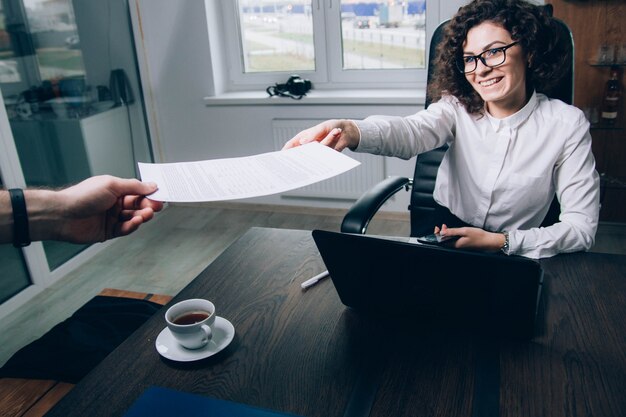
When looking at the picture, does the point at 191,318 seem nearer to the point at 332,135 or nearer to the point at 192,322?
the point at 192,322

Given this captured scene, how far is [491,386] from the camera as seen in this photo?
2.66 ft

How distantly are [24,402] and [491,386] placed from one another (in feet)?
3.18

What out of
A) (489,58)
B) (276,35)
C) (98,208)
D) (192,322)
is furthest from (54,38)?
(192,322)

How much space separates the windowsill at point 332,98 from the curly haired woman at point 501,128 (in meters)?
1.36

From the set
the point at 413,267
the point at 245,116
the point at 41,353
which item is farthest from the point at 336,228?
the point at 413,267

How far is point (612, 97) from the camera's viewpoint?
8.70 feet

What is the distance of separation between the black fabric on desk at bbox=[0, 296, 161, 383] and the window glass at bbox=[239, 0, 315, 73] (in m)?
2.12

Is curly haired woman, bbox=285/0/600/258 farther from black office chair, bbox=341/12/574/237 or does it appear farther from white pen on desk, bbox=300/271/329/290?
white pen on desk, bbox=300/271/329/290

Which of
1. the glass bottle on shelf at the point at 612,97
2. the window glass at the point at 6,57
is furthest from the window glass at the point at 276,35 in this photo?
the glass bottle on shelf at the point at 612,97

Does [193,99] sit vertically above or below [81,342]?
above

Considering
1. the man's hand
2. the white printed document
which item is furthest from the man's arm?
the white printed document

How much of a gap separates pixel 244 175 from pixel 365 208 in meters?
0.54

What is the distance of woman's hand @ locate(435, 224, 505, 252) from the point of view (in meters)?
1.15

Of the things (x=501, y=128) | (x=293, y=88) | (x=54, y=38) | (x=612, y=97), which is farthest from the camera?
(x=293, y=88)
